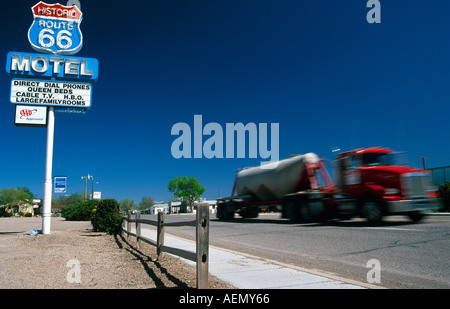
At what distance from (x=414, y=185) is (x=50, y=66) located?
16.2 metres

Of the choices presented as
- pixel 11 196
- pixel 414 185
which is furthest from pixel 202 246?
pixel 11 196

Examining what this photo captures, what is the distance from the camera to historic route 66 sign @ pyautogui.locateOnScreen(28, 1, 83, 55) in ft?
47.5

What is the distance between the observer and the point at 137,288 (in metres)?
4.33

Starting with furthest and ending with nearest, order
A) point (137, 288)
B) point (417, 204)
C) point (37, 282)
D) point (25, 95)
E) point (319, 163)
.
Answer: point (319, 163), point (25, 95), point (417, 204), point (37, 282), point (137, 288)

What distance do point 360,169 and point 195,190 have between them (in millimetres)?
94016

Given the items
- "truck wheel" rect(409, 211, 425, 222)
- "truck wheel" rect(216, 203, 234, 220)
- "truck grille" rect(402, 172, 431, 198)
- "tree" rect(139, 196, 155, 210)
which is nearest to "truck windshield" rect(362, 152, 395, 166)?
"truck grille" rect(402, 172, 431, 198)

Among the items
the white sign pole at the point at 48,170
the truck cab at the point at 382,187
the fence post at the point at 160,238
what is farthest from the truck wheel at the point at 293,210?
the white sign pole at the point at 48,170

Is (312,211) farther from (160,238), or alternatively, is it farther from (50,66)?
(50,66)

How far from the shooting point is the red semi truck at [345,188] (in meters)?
12.0

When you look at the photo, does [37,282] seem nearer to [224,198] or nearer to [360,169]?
[360,169]

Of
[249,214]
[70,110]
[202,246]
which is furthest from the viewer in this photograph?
[249,214]

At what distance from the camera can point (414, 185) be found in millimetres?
12000

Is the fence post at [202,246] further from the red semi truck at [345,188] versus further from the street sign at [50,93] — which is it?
the street sign at [50,93]
